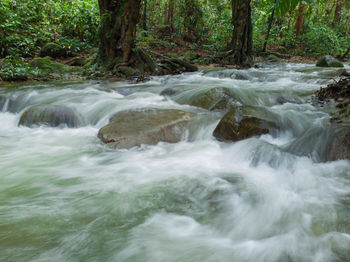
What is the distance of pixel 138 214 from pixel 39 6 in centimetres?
1324

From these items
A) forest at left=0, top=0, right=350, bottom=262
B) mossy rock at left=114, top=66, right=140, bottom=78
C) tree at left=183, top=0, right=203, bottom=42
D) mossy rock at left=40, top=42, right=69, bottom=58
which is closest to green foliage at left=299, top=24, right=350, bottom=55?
tree at left=183, top=0, right=203, bottom=42

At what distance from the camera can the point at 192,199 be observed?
2.39m

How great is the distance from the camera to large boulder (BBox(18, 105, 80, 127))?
4.56 metres

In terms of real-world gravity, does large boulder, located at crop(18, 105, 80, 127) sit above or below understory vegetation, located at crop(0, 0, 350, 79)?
below

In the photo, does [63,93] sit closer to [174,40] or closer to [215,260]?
[215,260]

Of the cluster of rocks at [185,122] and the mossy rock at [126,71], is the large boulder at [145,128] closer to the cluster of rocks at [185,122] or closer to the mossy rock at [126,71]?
the cluster of rocks at [185,122]

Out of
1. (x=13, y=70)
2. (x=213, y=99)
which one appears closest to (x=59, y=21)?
(x=13, y=70)

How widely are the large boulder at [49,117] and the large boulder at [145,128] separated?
38.7 inches

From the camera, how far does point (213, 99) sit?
4.77 meters

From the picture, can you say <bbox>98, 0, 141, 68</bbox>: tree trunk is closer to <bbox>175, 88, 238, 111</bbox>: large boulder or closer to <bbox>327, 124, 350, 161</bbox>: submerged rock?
<bbox>175, 88, 238, 111</bbox>: large boulder

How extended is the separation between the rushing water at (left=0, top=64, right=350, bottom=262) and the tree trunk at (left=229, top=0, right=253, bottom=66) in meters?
7.56

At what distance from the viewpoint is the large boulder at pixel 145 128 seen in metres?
3.55

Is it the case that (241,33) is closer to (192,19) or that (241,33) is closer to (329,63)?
(329,63)

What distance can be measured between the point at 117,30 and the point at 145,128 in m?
5.30
